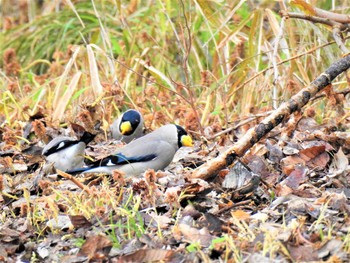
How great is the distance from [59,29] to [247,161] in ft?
18.4

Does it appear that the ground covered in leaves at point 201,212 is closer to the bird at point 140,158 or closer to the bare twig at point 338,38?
the bird at point 140,158

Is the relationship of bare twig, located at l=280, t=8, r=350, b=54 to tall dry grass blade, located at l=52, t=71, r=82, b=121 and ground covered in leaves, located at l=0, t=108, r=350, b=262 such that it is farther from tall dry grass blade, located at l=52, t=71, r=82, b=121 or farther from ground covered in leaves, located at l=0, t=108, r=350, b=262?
tall dry grass blade, located at l=52, t=71, r=82, b=121

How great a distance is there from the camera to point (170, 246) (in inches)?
142

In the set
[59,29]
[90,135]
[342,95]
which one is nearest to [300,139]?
[342,95]

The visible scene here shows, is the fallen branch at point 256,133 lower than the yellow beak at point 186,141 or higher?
higher

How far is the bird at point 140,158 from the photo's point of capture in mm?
5025

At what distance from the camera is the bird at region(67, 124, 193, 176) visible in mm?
5025

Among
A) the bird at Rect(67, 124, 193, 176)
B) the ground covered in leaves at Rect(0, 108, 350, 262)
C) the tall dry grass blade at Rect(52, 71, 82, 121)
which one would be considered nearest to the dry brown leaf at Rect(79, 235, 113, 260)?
the ground covered in leaves at Rect(0, 108, 350, 262)

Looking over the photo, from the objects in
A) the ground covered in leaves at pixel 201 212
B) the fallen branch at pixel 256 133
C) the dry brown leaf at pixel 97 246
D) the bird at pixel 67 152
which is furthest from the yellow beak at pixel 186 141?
the dry brown leaf at pixel 97 246

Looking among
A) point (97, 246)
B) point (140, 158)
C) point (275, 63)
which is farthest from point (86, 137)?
point (97, 246)

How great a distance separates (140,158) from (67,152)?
476mm

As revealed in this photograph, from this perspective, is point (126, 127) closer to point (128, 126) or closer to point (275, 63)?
point (128, 126)

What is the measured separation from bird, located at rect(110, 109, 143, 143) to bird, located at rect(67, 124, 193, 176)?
0.79 meters

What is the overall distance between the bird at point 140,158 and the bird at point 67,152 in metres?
0.26
